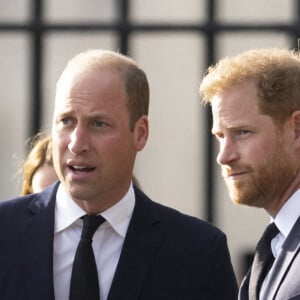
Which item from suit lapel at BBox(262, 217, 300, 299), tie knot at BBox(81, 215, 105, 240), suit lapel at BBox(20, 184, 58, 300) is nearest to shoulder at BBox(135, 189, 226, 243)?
tie knot at BBox(81, 215, 105, 240)

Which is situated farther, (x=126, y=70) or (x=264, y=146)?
(x=126, y=70)

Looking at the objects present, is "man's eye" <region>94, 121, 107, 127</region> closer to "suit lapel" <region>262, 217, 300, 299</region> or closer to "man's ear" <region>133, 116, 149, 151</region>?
"man's ear" <region>133, 116, 149, 151</region>

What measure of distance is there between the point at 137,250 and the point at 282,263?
646 mm

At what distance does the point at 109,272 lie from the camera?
13.9ft

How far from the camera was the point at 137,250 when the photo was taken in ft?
14.1

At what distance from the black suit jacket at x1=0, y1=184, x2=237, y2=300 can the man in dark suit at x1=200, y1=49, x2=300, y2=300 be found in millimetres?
339

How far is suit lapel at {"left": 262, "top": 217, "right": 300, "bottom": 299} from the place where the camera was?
378 centimetres

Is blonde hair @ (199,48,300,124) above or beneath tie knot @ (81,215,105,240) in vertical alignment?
above

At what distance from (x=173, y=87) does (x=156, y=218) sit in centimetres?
345

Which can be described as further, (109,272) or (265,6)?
(265,6)

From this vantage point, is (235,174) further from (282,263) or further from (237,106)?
(282,263)

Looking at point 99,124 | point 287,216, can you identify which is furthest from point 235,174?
point 99,124

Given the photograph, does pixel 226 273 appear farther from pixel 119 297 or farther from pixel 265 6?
pixel 265 6

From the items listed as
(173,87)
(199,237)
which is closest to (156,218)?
(199,237)
